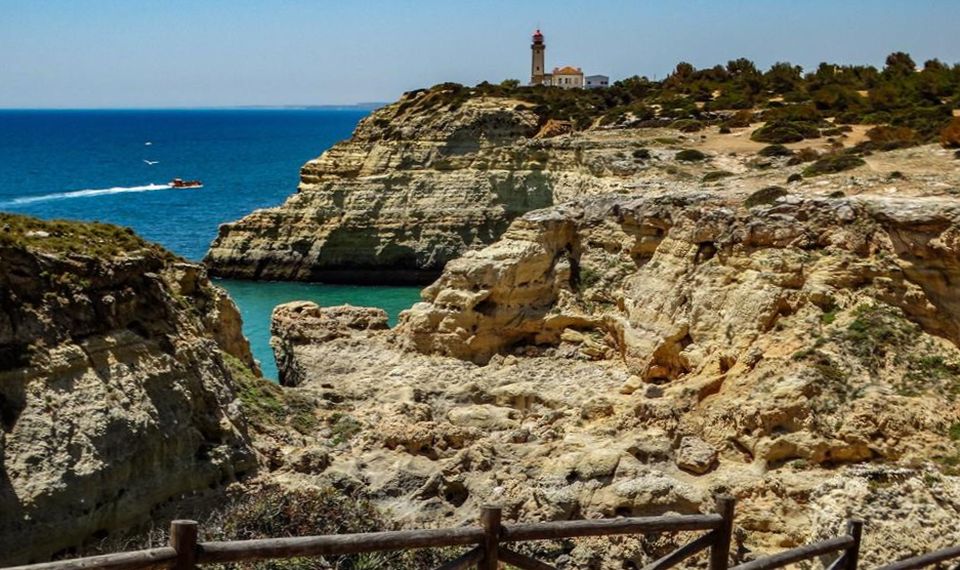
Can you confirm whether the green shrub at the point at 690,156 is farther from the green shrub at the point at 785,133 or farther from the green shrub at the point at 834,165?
the green shrub at the point at 834,165

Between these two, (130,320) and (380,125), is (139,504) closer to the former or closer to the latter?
(130,320)

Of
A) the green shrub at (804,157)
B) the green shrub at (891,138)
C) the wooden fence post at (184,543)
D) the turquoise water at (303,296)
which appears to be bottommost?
the turquoise water at (303,296)

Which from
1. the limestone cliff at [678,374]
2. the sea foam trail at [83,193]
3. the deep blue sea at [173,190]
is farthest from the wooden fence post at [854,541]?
the sea foam trail at [83,193]

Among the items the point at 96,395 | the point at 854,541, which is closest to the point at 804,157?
the point at 96,395

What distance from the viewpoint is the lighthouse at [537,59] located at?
83438 millimetres

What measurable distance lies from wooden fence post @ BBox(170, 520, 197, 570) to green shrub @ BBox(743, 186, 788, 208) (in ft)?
56.5

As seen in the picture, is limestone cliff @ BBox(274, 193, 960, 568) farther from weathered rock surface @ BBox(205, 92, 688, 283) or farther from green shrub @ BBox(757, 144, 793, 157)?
weathered rock surface @ BBox(205, 92, 688, 283)

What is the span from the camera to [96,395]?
12.2 m

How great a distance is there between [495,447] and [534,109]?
3256 cm

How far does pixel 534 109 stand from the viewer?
157 ft

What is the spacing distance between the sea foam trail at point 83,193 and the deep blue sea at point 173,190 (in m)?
0.07

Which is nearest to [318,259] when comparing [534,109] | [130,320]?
[534,109]

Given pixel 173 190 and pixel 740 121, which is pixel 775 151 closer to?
pixel 740 121

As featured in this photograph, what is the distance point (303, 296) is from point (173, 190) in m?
45.2
